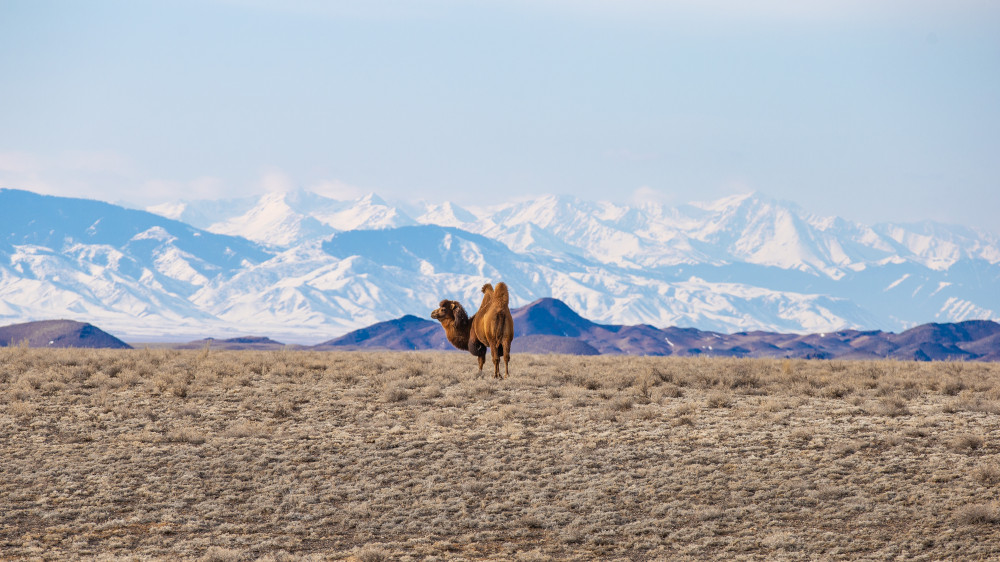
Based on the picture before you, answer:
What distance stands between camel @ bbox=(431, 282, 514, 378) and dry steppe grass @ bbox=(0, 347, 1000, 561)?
1.14 m

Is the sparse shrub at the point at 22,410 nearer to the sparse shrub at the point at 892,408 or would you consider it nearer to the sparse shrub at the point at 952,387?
the sparse shrub at the point at 892,408

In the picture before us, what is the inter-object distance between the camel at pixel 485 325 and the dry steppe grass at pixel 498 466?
1.14 m

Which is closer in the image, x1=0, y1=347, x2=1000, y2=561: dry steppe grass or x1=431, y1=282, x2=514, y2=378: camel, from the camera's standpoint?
x1=0, y1=347, x2=1000, y2=561: dry steppe grass

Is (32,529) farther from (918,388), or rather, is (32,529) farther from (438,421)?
(918,388)

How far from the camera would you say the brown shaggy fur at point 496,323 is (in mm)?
26109

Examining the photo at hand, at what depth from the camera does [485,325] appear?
86.8 feet

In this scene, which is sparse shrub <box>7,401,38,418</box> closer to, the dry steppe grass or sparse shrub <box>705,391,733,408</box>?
the dry steppe grass

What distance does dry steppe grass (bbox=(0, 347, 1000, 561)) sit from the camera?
15430mm

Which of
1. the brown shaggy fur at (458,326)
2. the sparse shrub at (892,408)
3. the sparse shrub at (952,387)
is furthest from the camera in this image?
the brown shaggy fur at (458,326)

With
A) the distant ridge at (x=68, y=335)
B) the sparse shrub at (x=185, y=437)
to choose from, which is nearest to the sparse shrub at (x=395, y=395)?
the sparse shrub at (x=185, y=437)

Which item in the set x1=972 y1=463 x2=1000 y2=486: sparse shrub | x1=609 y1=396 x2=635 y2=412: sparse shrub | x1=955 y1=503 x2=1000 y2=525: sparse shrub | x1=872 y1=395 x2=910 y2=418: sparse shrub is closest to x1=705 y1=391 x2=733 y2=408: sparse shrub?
x1=609 y1=396 x2=635 y2=412: sparse shrub

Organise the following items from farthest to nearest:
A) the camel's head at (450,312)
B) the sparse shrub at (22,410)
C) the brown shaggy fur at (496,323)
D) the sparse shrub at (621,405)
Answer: the camel's head at (450,312), the brown shaggy fur at (496,323), the sparse shrub at (621,405), the sparse shrub at (22,410)

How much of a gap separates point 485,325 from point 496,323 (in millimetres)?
387

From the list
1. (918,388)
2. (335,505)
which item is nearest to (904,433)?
(918,388)
